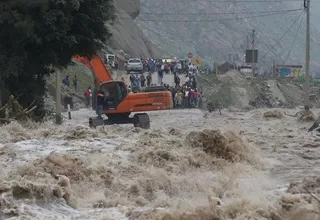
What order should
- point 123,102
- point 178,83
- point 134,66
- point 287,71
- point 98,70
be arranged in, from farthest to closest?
point 287,71 → point 134,66 → point 178,83 → point 98,70 → point 123,102

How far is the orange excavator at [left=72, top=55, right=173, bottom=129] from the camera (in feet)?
98.2

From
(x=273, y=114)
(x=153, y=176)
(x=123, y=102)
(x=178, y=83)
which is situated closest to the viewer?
(x=153, y=176)

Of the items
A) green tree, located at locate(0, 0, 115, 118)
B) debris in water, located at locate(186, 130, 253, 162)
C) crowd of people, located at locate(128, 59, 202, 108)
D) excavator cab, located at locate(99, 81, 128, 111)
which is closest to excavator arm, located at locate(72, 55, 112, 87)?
green tree, located at locate(0, 0, 115, 118)

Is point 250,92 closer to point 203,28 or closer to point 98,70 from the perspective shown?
point 98,70

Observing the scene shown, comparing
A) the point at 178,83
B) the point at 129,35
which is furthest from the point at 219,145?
the point at 129,35

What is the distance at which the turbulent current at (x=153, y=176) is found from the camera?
36.0 feet

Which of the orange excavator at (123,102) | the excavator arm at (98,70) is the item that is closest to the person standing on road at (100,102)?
the orange excavator at (123,102)

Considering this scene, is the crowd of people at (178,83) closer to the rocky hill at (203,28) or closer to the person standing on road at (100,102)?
the person standing on road at (100,102)

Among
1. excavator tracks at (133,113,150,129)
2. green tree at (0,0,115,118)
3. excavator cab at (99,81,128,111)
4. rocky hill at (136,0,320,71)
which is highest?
rocky hill at (136,0,320,71)

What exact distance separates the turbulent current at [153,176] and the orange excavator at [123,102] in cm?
851

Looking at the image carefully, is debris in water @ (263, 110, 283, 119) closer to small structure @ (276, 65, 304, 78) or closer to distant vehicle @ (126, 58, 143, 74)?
distant vehicle @ (126, 58, 143, 74)

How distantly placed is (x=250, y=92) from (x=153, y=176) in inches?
2239

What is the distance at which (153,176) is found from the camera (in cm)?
1491

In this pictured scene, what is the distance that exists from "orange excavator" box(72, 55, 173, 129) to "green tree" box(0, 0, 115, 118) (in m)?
1.66
